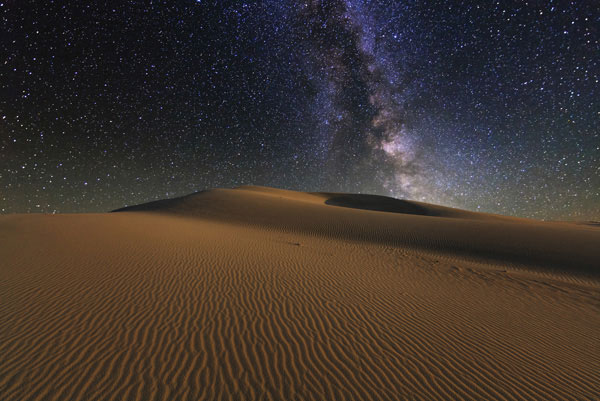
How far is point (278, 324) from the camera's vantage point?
14.6 ft

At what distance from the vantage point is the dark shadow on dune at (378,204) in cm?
3494

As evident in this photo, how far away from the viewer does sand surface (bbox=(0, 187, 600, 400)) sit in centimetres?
306

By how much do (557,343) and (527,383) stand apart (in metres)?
2.01

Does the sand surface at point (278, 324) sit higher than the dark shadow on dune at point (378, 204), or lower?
lower

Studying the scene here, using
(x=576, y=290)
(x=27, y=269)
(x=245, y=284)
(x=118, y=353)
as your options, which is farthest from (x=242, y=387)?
(x=576, y=290)

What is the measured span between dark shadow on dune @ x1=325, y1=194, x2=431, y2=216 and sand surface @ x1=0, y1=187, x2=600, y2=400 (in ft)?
81.1

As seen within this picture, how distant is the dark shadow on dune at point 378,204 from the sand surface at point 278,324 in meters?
24.7

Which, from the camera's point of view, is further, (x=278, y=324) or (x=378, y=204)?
(x=378, y=204)

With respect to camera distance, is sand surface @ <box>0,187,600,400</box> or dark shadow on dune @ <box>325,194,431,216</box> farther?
dark shadow on dune @ <box>325,194,431,216</box>

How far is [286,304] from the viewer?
536 cm

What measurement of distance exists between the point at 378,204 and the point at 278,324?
36.4 metres

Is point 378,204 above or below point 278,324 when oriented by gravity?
above

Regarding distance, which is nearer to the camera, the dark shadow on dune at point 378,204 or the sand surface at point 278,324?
the sand surface at point 278,324

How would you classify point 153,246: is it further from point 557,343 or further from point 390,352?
point 557,343
